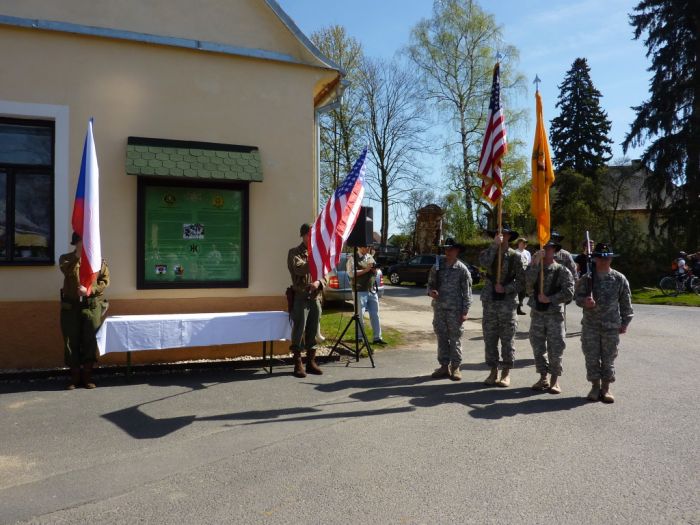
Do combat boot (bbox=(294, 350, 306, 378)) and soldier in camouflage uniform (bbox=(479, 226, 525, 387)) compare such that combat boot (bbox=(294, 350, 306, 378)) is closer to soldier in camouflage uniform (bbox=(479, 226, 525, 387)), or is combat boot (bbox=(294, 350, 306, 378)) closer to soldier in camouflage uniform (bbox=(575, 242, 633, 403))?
soldier in camouflage uniform (bbox=(479, 226, 525, 387))

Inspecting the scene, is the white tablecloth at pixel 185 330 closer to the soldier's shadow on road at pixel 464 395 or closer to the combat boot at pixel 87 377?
the combat boot at pixel 87 377

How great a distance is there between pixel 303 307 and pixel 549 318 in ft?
11.0

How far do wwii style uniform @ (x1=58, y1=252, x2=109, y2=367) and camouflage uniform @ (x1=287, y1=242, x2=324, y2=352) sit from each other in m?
2.65

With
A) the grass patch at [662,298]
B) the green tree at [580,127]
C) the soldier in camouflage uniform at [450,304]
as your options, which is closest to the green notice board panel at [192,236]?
the soldier in camouflage uniform at [450,304]

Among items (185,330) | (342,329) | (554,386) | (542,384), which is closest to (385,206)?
(342,329)

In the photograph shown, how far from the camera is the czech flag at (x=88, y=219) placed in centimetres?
668

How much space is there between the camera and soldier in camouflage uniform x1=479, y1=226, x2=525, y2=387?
7.38m

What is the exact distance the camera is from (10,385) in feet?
23.3

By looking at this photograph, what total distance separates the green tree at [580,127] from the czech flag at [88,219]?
41.7 m

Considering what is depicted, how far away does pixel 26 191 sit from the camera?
26.7ft

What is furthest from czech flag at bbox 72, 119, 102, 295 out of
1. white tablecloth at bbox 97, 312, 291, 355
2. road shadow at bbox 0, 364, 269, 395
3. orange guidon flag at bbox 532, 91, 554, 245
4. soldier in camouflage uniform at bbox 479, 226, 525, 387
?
orange guidon flag at bbox 532, 91, 554, 245

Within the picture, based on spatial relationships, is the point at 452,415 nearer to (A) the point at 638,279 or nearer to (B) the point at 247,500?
(B) the point at 247,500

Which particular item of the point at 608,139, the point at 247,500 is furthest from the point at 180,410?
the point at 608,139

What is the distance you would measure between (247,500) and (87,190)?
15.2 ft
